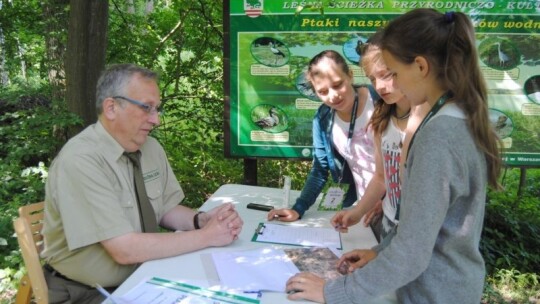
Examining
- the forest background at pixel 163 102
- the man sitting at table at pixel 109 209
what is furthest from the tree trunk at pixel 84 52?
the man sitting at table at pixel 109 209

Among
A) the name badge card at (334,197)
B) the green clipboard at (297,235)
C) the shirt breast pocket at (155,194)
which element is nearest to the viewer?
the green clipboard at (297,235)

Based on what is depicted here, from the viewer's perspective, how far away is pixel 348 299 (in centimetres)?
122

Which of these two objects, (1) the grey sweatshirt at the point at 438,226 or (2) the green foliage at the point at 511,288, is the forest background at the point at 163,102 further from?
(1) the grey sweatshirt at the point at 438,226

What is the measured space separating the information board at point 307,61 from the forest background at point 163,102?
102 centimetres

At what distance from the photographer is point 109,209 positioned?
5.65ft

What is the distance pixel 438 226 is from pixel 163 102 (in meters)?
4.34

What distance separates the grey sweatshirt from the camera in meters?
1.06

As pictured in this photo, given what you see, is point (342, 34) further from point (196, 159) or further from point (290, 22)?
point (196, 159)

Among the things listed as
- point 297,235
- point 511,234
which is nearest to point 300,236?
point 297,235

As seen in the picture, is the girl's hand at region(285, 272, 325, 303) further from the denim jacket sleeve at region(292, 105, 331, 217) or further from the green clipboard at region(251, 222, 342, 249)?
the denim jacket sleeve at region(292, 105, 331, 217)

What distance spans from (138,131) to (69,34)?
7.04ft

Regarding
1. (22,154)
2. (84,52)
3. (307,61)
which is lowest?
(22,154)

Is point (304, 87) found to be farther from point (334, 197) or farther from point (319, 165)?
point (334, 197)

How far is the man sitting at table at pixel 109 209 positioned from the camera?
1.71 metres
